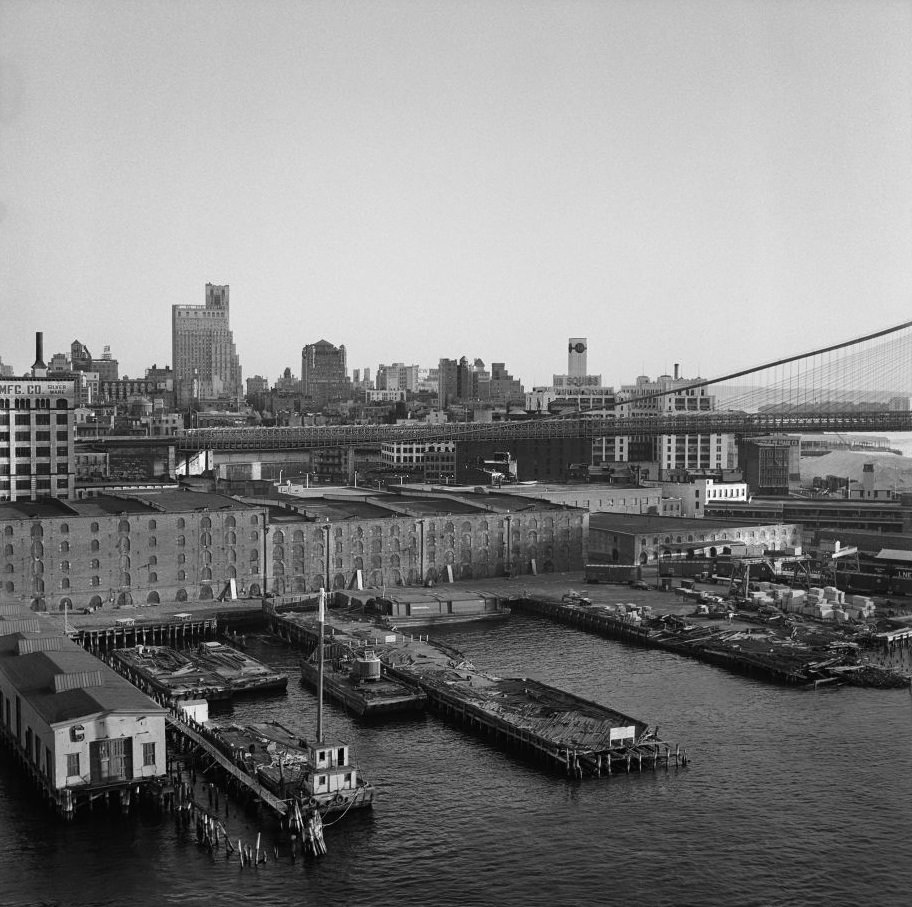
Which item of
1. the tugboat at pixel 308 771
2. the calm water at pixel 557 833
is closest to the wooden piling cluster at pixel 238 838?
the calm water at pixel 557 833

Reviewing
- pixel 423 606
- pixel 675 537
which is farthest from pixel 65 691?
pixel 675 537

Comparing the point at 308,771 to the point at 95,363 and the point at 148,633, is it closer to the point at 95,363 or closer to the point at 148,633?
the point at 148,633

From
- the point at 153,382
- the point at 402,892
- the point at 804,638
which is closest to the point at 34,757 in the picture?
the point at 402,892

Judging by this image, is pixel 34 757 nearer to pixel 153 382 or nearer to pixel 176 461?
pixel 176 461

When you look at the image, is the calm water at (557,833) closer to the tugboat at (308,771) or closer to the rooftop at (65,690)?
the tugboat at (308,771)

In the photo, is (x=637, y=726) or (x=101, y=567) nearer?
(x=637, y=726)
